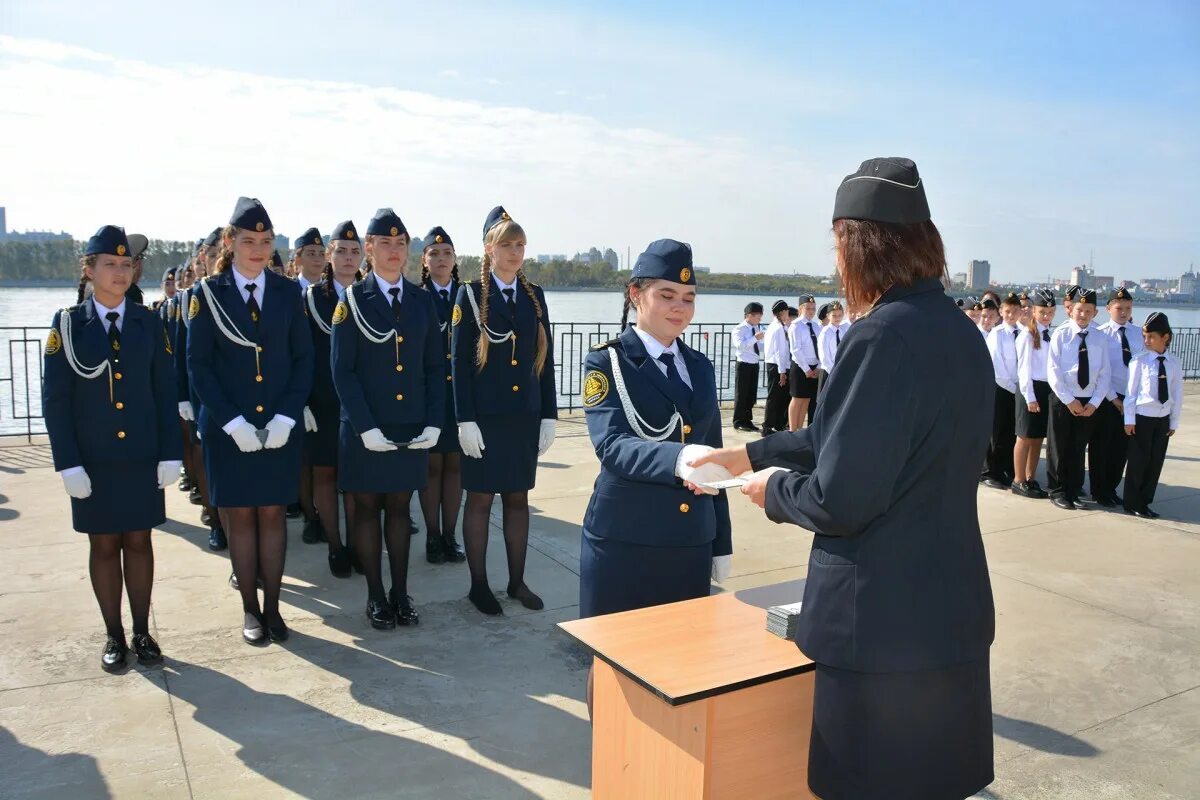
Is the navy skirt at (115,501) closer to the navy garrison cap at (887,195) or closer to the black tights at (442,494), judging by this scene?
the black tights at (442,494)

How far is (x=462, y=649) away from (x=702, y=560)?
1.79 meters

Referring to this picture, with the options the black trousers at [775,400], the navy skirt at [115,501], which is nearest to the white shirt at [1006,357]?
the black trousers at [775,400]

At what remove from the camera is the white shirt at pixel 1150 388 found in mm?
7551

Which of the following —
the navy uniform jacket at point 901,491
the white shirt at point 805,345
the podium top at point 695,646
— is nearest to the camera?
the navy uniform jacket at point 901,491

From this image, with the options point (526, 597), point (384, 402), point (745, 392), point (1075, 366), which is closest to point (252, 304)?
point (384, 402)

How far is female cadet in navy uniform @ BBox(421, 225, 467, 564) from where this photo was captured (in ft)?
19.1

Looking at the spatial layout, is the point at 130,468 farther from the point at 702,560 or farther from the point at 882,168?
the point at 882,168

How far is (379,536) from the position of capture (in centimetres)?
482

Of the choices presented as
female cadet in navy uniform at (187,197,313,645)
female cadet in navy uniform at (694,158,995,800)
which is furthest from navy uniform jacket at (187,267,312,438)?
female cadet in navy uniform at (694,158,995,800)

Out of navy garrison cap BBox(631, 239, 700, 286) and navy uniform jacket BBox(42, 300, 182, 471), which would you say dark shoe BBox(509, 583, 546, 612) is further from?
navy garrison cap BBox(631, 239, 700, 286)

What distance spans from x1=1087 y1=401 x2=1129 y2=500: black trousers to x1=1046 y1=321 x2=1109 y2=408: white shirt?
0.86ft

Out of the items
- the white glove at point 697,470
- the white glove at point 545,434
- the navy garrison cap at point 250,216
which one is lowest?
the white glove at point 545,434

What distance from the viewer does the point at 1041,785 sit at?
331 cm

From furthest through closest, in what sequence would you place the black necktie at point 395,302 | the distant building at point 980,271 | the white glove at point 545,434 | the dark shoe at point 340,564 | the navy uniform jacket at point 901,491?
1. the distant building at point 980,271
2. the dark shoe at point 340,564
3. the white glove at point 545,434
4. the black necktie at point 395,302
5. the navy uniform jacket at point 901,491
